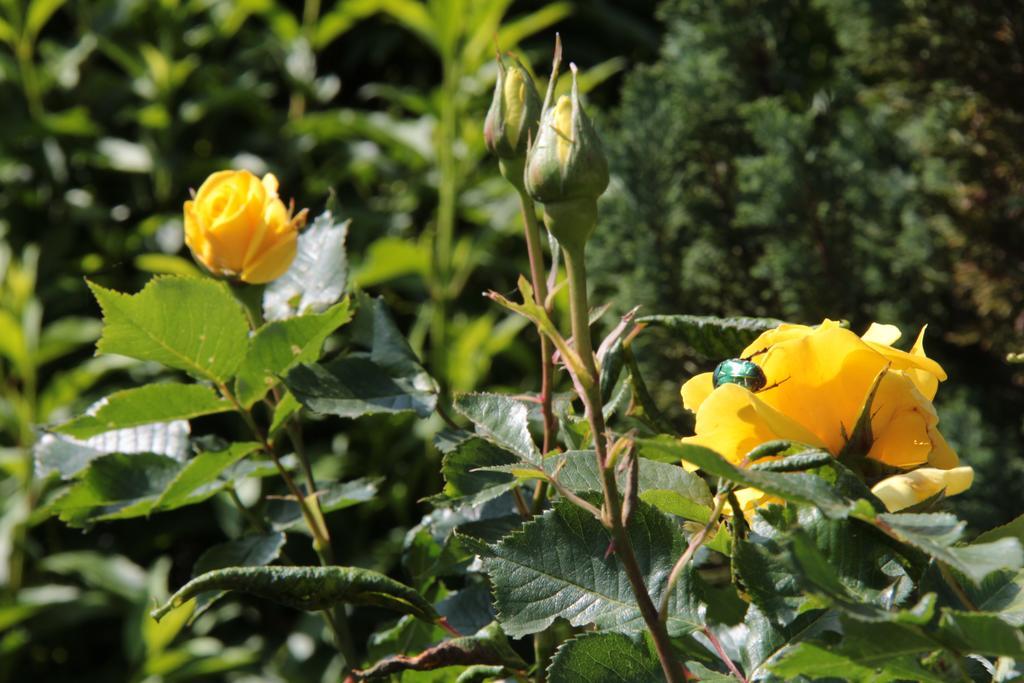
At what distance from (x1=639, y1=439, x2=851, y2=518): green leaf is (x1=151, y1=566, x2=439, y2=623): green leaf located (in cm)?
15

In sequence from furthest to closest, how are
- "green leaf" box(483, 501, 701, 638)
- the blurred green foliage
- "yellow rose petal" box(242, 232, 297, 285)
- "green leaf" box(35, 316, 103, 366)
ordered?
"green leaf" box(35, 316, 103, 366)
the blurred green foliage
"yellow rose petal" box(242, 232, 297, 285)
"green leaf" box(483, 501, 701, 638)

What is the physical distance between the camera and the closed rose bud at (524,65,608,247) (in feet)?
1.05

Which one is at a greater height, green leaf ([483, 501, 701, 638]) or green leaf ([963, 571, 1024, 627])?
green leaf ([963, 571, 1024, 627])

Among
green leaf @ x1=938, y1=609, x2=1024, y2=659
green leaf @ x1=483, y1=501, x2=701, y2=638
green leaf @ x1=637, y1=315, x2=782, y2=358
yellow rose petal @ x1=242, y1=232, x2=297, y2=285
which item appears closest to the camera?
green leaf @ x1=938, y1=609, x2=1024, y2=659

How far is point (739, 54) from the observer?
4.96ft

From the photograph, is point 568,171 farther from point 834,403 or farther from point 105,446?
point 105,446

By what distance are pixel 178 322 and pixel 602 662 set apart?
272 millimetres

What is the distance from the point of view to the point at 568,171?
12.6 inches

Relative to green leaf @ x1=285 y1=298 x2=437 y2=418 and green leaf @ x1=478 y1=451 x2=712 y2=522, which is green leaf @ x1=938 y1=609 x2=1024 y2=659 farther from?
green leaf @ x1=285 y1=298 x2=437 y2=418

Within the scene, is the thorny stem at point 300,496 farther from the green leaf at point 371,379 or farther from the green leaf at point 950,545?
the green leaf at point 950,545

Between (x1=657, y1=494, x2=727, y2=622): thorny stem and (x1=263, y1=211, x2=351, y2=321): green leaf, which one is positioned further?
(x1=263, y1=211, x2=351, y2=321): green leaf

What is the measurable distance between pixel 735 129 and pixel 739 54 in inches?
3.9

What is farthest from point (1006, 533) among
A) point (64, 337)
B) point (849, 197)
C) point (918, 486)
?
point (64, 337)

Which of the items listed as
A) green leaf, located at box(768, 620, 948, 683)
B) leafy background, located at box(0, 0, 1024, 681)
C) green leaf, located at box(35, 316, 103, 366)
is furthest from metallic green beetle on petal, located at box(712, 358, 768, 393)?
green leaf, located at box(35, 316, 103, 366)
